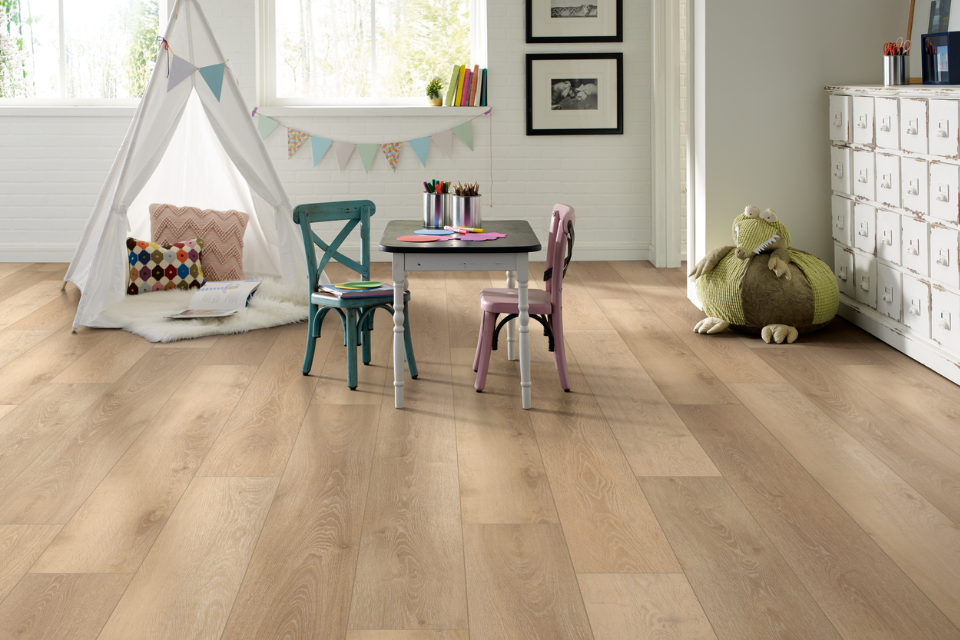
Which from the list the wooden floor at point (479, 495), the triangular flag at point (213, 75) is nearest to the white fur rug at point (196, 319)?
the wooden floor at point (479, 495)

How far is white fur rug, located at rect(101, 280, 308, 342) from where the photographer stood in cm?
419

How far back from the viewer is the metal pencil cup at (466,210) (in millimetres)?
3465

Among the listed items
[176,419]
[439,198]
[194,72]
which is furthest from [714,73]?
[176,419]

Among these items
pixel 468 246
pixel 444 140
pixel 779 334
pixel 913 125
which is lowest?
pixel 779 334

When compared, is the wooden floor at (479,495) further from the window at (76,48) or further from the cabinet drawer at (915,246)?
the window at (76,48)

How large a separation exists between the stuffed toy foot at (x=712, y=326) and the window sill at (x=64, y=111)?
13.4ft

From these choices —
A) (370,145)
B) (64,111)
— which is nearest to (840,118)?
(370,145)

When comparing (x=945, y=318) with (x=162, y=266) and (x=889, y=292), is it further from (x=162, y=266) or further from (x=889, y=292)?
(x=162, y=266)

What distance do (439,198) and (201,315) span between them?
5.20ft

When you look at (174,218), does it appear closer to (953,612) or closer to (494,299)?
(494,299)

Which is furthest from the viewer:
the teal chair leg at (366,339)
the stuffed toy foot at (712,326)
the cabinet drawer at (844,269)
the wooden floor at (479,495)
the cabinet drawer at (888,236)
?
the cabinet drawer at (844,269)

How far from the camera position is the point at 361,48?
6156 mm

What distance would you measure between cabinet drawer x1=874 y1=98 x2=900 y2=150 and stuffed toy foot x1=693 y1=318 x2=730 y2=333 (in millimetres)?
1038

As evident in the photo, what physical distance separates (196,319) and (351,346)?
4.75ft
